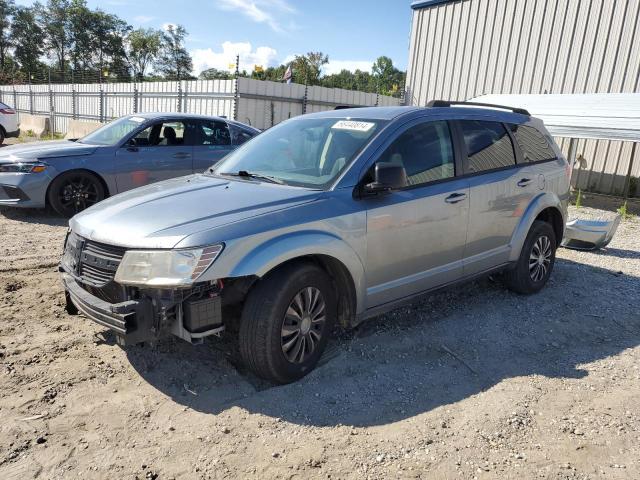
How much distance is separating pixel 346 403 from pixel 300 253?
99 centimetres

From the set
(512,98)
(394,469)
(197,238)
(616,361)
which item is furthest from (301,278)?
(512,98)

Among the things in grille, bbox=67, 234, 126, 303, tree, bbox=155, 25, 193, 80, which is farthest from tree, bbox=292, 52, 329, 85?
grille, bbox=67, 234, 126, 303

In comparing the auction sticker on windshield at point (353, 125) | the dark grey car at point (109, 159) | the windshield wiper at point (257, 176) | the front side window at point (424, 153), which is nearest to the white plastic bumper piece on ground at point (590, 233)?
the front side window at point (424, 153)

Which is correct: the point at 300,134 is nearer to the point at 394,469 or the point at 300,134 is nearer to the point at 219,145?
the point at 394,469

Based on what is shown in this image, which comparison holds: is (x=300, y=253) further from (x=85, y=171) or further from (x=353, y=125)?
(x=85, y=171)

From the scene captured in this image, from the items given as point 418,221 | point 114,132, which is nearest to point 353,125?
point 418,221

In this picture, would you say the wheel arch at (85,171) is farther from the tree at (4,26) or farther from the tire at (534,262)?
the tree at (4,26)

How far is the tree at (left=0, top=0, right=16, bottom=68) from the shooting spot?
2462 inches

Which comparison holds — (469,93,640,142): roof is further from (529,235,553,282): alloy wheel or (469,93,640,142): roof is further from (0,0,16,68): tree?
(0,0,16,68): tree

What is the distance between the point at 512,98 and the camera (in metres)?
13.2

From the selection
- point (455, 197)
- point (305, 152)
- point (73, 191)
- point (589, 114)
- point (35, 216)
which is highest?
point (589, 114)

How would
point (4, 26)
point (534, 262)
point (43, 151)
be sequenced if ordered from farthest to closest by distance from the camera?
1. point (4, 26)
2. point (43, 151)
3. point (534, 262)

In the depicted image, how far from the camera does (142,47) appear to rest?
71438mm

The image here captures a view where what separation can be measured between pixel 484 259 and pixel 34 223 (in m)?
6.15
